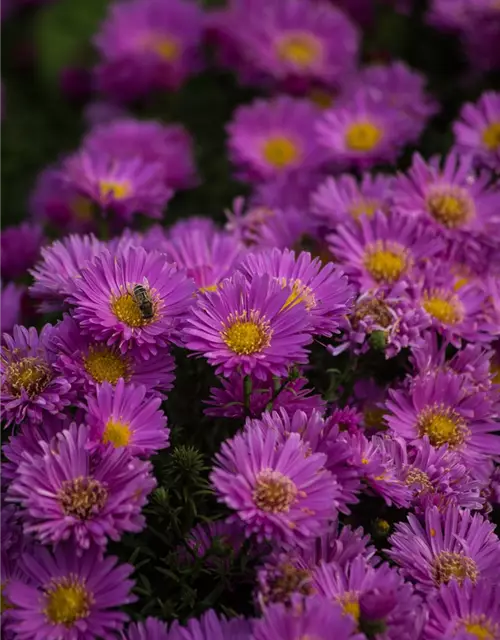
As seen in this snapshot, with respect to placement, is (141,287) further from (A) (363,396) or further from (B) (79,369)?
(A) (363,396)

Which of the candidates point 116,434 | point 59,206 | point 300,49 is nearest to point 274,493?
point 116,434

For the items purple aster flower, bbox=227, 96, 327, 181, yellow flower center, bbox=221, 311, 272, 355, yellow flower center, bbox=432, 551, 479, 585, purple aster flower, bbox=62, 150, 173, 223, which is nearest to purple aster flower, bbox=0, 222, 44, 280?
purple aster flower, bbox=62, 150, 173, 223

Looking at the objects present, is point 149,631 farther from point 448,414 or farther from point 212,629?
point 448,414

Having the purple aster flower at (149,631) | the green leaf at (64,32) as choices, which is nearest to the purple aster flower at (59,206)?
the green leaf at (64,32)

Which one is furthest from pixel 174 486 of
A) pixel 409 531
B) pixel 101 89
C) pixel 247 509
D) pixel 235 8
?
pixel 235 8

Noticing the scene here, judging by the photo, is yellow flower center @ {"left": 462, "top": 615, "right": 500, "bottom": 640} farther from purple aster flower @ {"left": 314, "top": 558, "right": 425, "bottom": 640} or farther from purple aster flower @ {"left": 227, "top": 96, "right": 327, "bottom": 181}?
purple aster flower @ {"left": 227, "top": 96, "right": 327, "bottom": 181}
